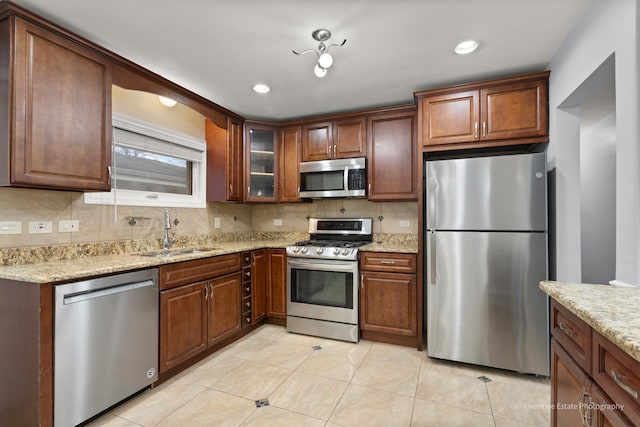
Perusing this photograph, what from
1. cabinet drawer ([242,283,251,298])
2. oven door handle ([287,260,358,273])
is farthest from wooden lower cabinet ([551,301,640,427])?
cabinet drawer ([242,283,251,298])

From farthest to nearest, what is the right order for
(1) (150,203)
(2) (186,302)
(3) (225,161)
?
(3) (225,161), (1) (150,203), (2) (186,302)

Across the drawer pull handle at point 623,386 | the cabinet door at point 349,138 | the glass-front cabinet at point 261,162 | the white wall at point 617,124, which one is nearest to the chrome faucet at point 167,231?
the glass-front cabinet at point 261,162

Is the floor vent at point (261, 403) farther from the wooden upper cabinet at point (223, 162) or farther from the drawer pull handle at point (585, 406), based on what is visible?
the wooden upper cabinet at point (223, 162)

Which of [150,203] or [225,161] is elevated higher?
[225,161]

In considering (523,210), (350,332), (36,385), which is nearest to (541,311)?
(523,210)

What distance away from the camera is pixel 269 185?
3.59m

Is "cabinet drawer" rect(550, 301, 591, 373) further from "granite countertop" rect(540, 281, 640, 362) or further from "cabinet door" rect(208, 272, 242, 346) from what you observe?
"cabinet door" rect(208, 272, 242, 346)

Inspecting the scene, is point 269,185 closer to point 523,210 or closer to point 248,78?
point 248,78

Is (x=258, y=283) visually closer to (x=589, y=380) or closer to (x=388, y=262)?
(x=388, y=262)

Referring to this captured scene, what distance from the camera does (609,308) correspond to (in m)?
0.96

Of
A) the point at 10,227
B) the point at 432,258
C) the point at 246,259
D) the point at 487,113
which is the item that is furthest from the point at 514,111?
the point at 10,227

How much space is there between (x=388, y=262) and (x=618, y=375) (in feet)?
6.52

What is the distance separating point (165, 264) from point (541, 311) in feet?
8.89

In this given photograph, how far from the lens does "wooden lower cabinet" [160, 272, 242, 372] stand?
2.13 m
